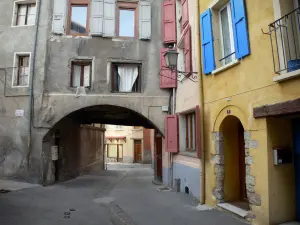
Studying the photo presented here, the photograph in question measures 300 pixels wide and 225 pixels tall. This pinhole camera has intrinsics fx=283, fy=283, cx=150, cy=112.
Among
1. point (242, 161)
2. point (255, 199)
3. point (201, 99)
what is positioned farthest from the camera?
point (201, 99)

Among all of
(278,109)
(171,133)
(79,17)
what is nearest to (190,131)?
(171,133)

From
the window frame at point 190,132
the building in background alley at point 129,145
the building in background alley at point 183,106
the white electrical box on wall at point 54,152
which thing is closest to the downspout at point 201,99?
the building in background alley at point 183,106

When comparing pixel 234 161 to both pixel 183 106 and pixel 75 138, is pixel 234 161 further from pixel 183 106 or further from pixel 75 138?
pixel 75 138

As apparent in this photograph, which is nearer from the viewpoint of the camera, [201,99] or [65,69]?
[201,99]

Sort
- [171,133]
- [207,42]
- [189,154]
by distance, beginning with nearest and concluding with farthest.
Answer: [207,42] < [189,154] < [171,133]

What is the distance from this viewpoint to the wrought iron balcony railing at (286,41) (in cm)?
463

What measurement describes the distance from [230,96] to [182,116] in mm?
3838

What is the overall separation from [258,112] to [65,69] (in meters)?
8.30

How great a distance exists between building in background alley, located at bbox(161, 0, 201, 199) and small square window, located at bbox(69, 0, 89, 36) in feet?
10.6

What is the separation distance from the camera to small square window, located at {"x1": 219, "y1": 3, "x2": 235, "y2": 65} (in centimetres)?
662

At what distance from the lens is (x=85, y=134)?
55.7 feet

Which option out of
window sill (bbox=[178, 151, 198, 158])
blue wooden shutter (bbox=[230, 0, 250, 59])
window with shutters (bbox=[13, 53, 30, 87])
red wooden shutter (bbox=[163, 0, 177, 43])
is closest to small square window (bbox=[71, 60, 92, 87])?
Result: window with shutters (bbox=[13, 53, 30, 87])

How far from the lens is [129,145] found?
1304 inches

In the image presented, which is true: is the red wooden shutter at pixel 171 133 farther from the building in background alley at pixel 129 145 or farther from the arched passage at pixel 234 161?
the building in background alley at pixel 129 145
